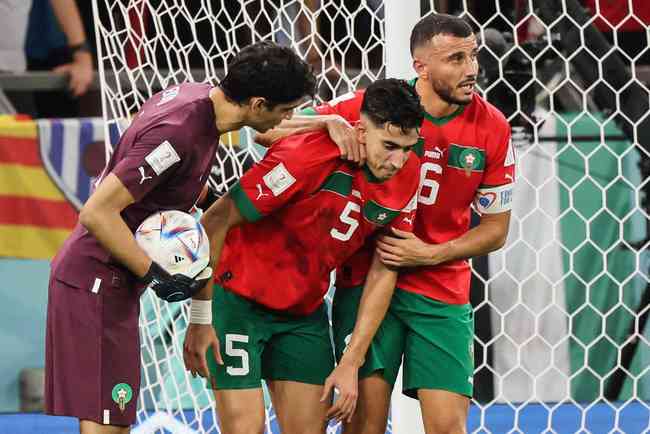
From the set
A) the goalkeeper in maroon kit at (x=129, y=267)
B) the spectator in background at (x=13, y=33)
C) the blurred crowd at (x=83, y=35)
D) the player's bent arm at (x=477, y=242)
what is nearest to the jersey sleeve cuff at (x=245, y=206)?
the goalkeeper in maroon kit at (x=129, y=267)

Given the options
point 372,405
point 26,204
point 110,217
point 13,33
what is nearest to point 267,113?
point 110,217

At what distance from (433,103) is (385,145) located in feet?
0.99

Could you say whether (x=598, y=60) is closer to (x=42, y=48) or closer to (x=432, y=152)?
(x=432, y=152)

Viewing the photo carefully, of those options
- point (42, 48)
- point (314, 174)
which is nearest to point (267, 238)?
point (314, 174)

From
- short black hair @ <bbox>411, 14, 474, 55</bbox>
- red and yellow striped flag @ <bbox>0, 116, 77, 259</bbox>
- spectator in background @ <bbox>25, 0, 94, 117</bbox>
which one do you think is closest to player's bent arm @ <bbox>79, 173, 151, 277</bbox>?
short black hair @ <bbox>411, 14, 474, 55</bbox>

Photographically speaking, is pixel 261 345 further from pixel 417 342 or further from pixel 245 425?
pixel 417 342

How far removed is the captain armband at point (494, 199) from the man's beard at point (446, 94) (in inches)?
10.4

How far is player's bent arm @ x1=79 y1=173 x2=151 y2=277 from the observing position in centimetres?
279

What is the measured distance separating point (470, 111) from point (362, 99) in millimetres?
311

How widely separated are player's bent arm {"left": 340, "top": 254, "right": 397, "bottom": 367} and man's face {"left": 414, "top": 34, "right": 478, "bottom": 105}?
1.63ft

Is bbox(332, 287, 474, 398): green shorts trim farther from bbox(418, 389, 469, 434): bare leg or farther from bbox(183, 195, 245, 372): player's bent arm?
bbox(183, 195, 245, 372): player's bent arm

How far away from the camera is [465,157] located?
10.9 feet

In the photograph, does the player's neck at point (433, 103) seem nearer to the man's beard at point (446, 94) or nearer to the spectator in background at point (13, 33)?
the man's beard at point (446, 94)

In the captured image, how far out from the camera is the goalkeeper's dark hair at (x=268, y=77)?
2.94m
